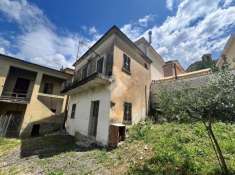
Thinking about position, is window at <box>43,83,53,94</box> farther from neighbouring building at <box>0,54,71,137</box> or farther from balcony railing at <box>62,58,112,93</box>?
balcony railing at <box>62,58,112,93</box>

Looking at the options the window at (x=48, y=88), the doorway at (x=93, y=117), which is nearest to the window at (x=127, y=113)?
the doorway at (x=93, y=117)

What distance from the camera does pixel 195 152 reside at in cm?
596

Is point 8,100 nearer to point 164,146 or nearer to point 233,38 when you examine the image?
point 164,146

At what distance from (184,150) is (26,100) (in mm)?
15031

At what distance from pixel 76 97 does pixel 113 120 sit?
604 centimetres

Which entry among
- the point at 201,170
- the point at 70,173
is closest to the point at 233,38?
the point at 201,170

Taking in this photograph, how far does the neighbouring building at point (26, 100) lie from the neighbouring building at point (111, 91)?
373 centimetres

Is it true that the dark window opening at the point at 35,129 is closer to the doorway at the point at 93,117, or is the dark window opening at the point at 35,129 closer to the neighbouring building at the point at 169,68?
the doorway at the point at 93,117

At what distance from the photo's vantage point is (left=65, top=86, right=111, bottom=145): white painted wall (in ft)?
29.0

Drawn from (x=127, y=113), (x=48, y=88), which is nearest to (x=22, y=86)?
(x=48, y=88)

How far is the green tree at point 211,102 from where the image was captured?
15.4 feet

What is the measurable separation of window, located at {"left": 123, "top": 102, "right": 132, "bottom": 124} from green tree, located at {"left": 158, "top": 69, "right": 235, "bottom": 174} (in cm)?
457

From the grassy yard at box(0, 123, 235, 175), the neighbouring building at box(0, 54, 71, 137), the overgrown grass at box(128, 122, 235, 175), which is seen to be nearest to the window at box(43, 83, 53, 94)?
the neighbouring building at box(0, 54, 71, 137)

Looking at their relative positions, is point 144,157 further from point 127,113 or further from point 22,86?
point 22,86
